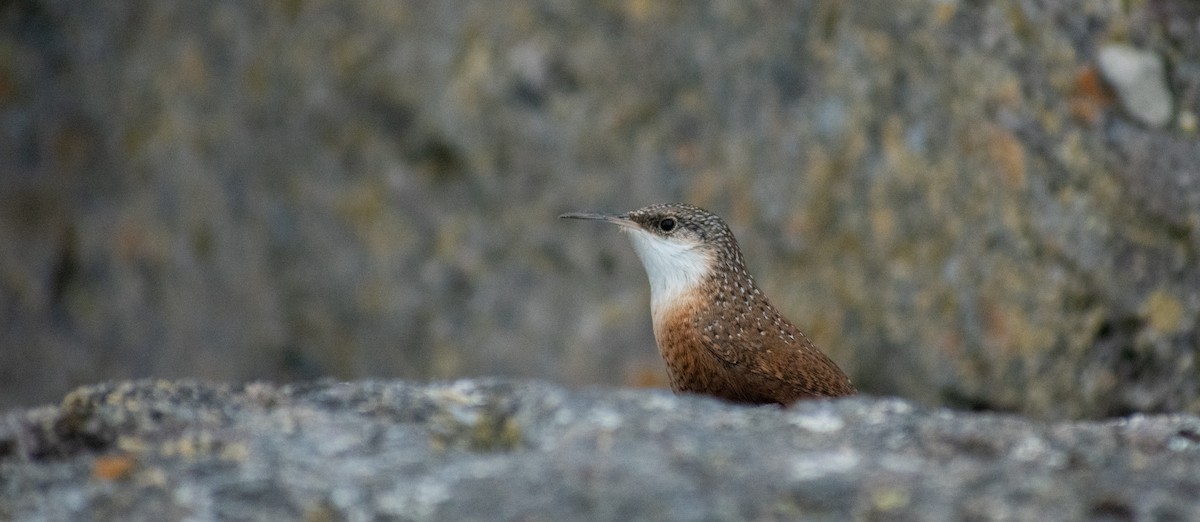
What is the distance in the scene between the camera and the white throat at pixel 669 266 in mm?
6328

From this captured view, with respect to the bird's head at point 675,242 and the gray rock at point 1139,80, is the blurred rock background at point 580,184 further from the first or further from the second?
the bird's head at point 675,242

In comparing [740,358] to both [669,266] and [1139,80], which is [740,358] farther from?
[1139,80]

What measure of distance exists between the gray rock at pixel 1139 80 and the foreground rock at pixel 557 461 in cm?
379

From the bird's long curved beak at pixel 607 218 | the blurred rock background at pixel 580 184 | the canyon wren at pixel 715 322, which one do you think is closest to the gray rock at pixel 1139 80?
the blurred rock background at pixel 580 184

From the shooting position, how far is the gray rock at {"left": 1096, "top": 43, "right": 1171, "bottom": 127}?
7.42 meters

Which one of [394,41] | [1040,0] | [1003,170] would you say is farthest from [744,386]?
[394,41]

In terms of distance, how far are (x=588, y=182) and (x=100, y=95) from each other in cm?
344

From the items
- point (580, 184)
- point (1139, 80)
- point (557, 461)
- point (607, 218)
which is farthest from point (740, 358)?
point (1139, 80)

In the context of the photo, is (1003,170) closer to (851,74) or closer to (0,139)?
(851,74)

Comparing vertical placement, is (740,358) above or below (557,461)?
above

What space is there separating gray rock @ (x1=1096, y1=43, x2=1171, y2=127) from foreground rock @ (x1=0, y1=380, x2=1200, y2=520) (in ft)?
12.4

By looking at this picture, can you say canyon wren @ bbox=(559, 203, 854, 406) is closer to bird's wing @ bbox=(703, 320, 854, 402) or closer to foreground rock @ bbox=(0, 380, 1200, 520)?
bird's wing @ bbox=(703, 320, 854, 402)

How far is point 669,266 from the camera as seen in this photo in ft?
21.1

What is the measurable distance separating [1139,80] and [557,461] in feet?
16.4
